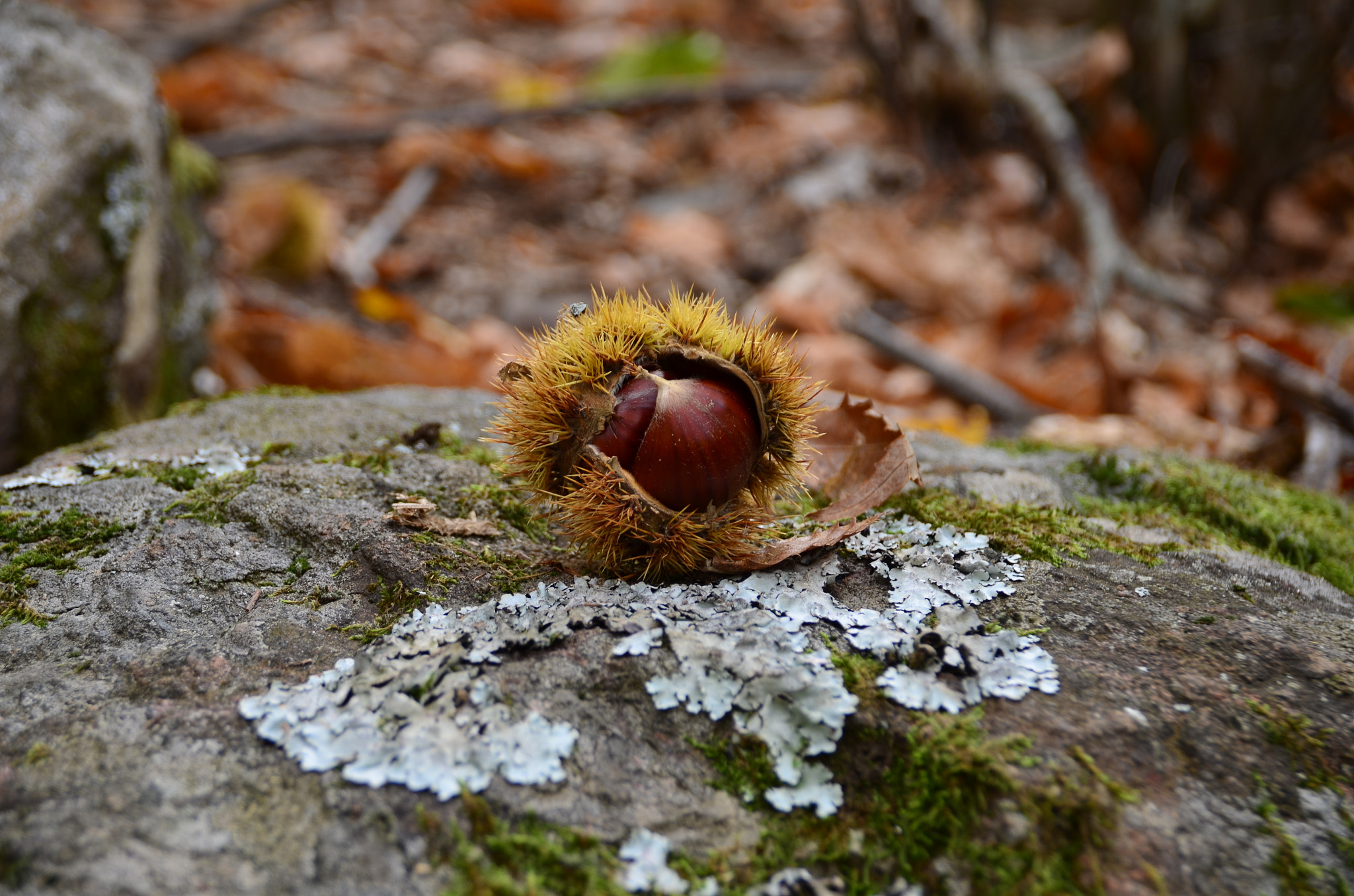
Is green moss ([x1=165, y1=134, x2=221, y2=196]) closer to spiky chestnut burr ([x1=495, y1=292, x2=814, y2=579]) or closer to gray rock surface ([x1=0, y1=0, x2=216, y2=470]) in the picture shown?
gray rock surface ([x1=0, y1=0, x2=216, y2=470])

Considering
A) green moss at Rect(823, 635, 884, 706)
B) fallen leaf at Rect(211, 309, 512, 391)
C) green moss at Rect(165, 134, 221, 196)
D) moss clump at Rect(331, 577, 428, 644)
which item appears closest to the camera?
green moss at Rect(823, 635, 884, 706)

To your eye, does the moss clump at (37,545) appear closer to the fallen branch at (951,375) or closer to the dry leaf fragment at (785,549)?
the dry leaf fragment at (785,549)

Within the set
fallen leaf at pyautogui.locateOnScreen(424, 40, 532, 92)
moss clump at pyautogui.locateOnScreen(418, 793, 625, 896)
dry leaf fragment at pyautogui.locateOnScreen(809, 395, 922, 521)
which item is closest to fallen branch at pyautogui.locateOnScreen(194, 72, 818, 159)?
fallen leaf at pyautogui.locateOnScreen(424, 40, 532, 92)

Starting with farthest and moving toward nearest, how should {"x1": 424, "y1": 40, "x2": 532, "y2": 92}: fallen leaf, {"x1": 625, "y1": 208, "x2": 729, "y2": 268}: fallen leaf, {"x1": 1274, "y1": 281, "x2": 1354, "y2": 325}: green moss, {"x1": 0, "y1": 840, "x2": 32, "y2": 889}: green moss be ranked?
1. {"x1": 424, "y1": 40, "x2": 532, "y2": 92}: fallen leaf
2. {"x1": 625, "y1": 208, "x2": 729, "y2": 268}: fallen leaf
3. {"x1": 1274, "y1": 281, "x2": 1354, "y2": 325}: green moss
4. {"x1": 0, "y1": 840, "x2": 32, "y2": 889}: green moss

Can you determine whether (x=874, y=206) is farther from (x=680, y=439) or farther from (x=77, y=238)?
(x=680, y=439)

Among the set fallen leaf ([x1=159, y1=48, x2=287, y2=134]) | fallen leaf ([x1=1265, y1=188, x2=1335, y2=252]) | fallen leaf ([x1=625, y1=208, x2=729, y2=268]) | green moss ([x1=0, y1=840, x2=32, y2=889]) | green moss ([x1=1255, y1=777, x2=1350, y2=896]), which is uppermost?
fallen leaf ([x1=1265, y1=188, x2=1335, y2=252])

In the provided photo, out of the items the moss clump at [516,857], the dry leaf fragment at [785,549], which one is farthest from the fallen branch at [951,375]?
the moss clump at [516,857]
